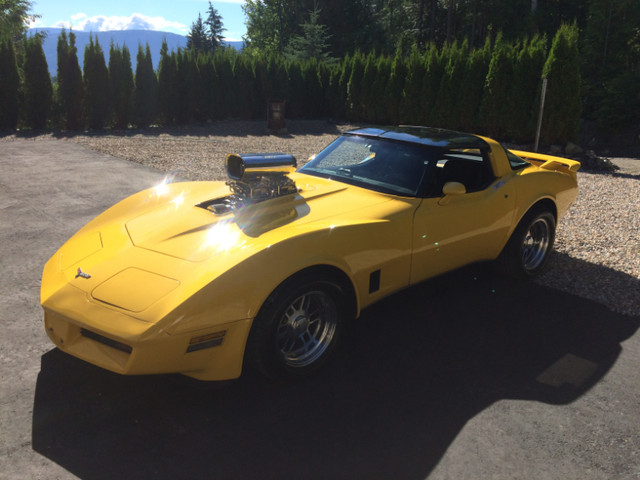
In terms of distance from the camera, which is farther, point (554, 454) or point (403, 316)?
point (403, 316)

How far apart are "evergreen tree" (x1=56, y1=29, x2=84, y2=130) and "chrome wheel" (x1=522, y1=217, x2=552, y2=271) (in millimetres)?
14516

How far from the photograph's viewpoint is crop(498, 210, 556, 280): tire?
4.43m

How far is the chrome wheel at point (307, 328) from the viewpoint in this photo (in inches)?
114

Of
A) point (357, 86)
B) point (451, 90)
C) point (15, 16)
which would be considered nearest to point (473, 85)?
point (451, 90)

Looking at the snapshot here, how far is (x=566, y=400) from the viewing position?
9.54 feet

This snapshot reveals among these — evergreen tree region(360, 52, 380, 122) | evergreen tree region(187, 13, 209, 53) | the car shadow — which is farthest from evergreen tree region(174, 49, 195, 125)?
evergreen tree region(187, 13, 209, 53)

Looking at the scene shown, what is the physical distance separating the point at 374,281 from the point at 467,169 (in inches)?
63.2

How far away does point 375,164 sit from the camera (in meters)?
4.02

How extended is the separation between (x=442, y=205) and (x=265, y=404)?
191 cm

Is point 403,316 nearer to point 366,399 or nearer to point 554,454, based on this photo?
point 366,399

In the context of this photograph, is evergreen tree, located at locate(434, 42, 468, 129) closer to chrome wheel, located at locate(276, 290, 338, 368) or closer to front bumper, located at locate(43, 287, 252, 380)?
chrome wheel, located at locate(276, 290, 338, 368)

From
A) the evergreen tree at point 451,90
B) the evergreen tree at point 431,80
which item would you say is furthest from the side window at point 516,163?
the evergreen tree at point 431,80

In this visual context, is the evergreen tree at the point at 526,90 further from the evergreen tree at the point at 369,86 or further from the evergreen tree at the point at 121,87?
the evergreen tree at the point at 121,87

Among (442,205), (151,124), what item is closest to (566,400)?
(442,205)
